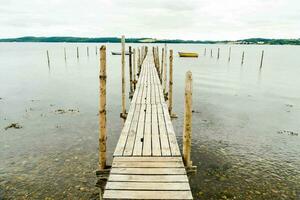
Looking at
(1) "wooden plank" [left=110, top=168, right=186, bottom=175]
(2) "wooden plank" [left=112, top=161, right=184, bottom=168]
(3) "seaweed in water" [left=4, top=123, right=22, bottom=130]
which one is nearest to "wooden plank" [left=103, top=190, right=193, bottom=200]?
(1) "wooden plank" [left=110, top=168, right=186, bottom=175]

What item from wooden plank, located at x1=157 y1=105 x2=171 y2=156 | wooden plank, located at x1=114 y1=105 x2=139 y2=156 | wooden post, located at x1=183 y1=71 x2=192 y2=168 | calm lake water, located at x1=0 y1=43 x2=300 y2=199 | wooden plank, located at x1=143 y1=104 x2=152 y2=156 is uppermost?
wooden post, located at x1=183 y1=71 x2=192 y2=168

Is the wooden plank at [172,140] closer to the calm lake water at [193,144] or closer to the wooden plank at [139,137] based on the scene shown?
the wooden plank at [139,137]

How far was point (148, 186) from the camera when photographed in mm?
5766

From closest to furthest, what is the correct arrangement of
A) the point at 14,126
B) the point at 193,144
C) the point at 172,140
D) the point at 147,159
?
the point at 147,159, the point at 172,140, the point at 193,144, the point at 14,126

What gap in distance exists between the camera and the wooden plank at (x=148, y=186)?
5684mm

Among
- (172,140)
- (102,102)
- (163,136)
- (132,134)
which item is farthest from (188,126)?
(102,102)

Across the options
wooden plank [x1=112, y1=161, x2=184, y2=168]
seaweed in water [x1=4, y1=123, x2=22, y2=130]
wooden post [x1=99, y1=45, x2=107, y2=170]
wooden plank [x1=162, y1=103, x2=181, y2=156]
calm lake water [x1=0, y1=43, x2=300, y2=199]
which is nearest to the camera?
wooden plank [x1=112, y1=161, x2=184, y2=168]

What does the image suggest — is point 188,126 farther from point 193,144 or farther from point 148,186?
point 193,144

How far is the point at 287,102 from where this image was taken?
24.1 m

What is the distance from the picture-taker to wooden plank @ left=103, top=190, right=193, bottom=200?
5414 mm

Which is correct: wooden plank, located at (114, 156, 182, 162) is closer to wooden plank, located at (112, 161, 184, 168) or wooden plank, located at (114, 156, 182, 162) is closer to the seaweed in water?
wooden plank, located at (112, 161, 184, 168)

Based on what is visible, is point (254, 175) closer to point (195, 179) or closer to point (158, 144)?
point (195, 179)

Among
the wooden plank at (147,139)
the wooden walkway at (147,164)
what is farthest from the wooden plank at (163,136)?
the wooden plank at (147,139)

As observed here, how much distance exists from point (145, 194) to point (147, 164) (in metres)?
1.30
